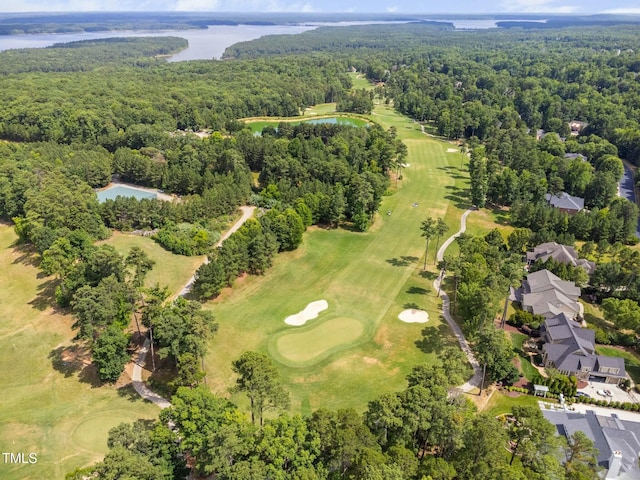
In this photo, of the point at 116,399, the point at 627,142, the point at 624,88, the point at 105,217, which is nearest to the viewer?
the point at 116,399

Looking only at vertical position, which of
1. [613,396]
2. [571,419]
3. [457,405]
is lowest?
[613,396]

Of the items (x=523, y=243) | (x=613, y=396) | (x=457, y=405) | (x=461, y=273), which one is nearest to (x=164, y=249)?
(x=461, y=273)

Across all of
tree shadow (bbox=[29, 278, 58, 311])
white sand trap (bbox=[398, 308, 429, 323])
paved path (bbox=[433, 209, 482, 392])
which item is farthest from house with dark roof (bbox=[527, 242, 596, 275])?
tree shadow (bbox=[29, 278, 58, 311])

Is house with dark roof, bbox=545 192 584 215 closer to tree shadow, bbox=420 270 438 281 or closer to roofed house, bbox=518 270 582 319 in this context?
roofed house, bbox=518 270 582 319

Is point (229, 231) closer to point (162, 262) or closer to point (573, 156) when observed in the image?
point (162, 262)

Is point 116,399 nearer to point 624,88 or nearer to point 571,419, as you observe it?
point 571,419

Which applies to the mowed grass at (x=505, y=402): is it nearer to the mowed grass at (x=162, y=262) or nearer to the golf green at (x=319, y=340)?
the golf green at (x=319, y=340)

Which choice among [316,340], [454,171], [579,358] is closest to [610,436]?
[579,358]
